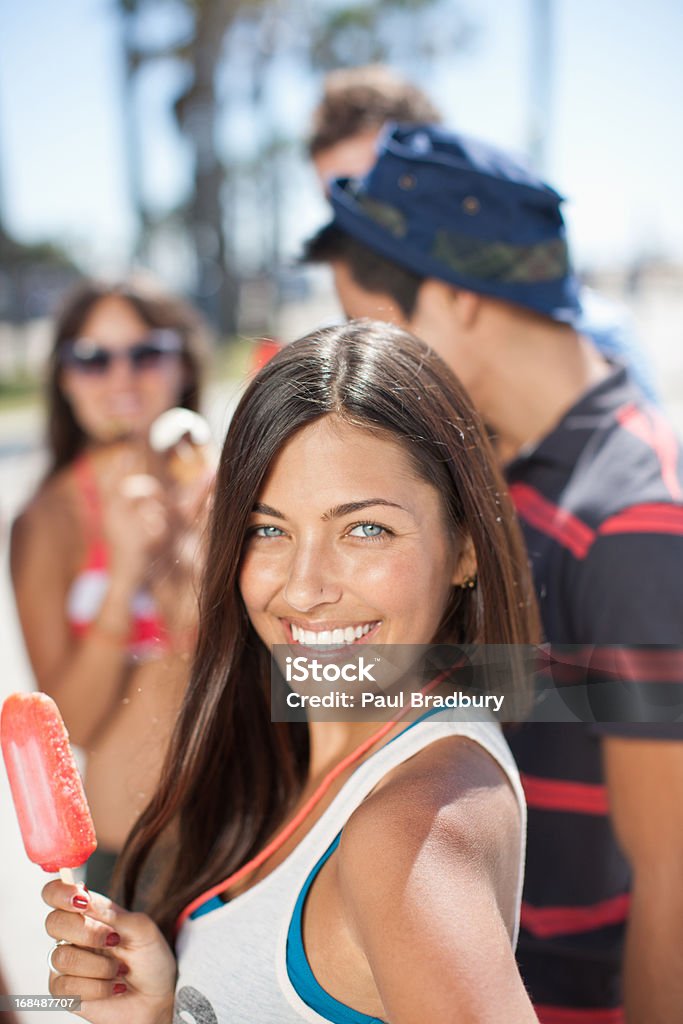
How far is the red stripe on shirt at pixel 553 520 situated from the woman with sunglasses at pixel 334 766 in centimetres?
34

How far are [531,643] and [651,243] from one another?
2943 centimetres

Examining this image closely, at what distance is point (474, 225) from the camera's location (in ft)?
7.32

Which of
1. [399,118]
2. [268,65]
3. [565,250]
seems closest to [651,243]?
[268,65]

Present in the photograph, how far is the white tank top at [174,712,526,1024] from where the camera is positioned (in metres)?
1.22

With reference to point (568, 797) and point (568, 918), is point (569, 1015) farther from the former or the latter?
point (568, 797)

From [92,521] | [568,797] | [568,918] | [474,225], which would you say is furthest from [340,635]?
[92,521]

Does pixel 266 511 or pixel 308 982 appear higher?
pixel 266 511

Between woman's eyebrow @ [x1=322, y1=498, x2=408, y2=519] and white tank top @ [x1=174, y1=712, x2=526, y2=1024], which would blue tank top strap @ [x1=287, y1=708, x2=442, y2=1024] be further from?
woman's eyebrow @ [x1=322, y1=498, x2=408, y2=519]

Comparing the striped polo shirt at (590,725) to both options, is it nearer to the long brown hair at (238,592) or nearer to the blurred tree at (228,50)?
the long brown hair at (238,592)

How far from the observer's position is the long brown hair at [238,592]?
140 centimetres

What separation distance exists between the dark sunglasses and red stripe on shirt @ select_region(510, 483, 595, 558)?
6.45 ft

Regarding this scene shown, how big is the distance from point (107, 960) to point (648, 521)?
120 cm

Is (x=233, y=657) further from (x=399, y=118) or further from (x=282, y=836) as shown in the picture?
(x=399, y=118)

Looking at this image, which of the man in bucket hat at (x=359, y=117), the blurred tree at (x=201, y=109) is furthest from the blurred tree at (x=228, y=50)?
the man in bucket hat at (x=359, y=117)
